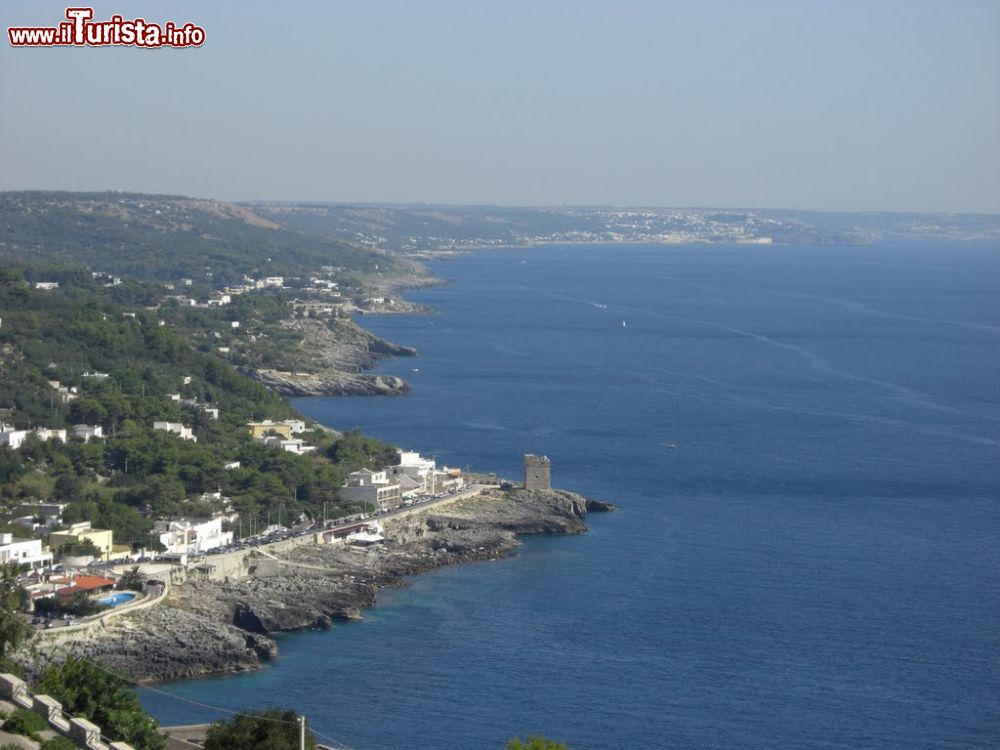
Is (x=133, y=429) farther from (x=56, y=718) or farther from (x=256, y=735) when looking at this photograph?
(x=56, y=718)

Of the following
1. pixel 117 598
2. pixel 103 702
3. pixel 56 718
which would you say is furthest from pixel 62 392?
pixel 56 718

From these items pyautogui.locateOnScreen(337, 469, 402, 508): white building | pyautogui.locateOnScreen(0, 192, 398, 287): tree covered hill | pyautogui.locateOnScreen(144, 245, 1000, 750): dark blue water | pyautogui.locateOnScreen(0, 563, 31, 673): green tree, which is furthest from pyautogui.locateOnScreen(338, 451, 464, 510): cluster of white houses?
pyautogui.locateOnScreen(0, 192, 398, 287): tree covered hill

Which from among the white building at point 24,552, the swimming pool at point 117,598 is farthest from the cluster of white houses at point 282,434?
the swimming pool at point 117,598

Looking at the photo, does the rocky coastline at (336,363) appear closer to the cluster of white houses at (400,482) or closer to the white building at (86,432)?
the white building at (86,432)

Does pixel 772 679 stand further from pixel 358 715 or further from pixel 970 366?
pixel 970 366

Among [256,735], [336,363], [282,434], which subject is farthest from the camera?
[336,363]

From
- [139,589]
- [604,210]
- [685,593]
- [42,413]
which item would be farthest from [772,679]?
[604,210]

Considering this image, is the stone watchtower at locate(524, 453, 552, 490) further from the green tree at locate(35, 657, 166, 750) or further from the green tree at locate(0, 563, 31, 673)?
the green tree at locate(35, 657, 166, 750)
